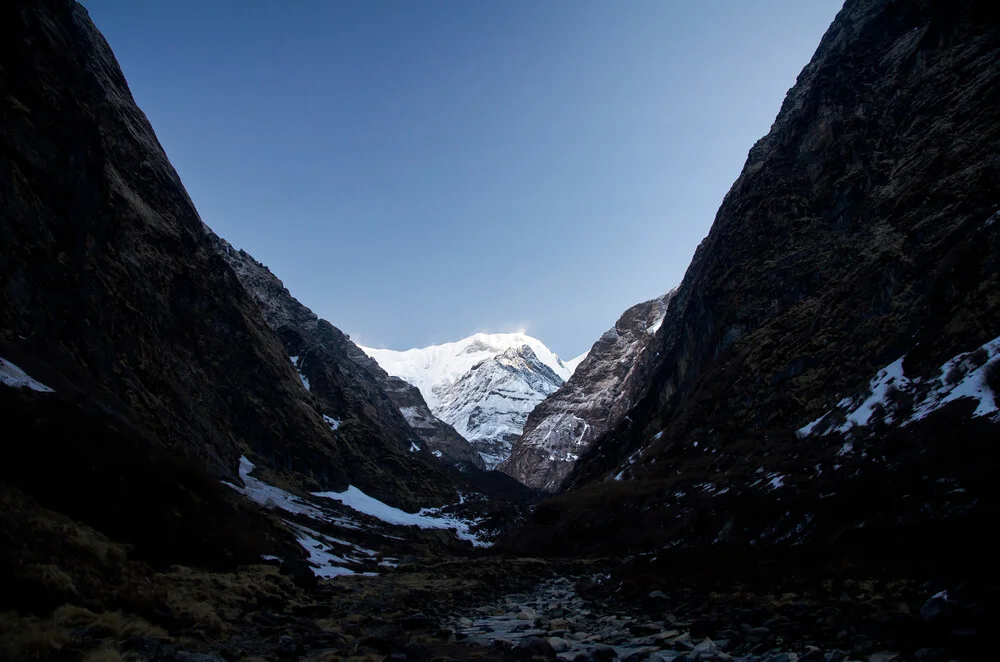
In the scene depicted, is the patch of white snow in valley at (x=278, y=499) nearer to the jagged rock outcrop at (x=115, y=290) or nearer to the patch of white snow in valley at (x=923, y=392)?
the jagged rock outcrop at (x=115, y=290)

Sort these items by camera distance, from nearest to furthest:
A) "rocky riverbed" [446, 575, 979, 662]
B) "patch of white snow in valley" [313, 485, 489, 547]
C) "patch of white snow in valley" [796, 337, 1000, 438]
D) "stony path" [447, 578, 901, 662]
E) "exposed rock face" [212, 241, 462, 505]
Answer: "rocky riverbed" [446, 575, 979, 662], "stony path" [447, 578, 901, 662], "patch of white snow in valley" [796, 337, 1000, 438], "patch of white snow in valley" [313, 485, 489, 547], "exposed rock face" [212, 241, 462, 505]

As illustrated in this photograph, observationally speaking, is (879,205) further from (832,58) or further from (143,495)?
(143,495)

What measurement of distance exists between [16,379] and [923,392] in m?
41.9

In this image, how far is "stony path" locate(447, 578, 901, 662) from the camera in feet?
31.7

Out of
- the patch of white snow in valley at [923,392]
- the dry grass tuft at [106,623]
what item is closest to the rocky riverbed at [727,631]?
the dry grass tuft at [106,623]

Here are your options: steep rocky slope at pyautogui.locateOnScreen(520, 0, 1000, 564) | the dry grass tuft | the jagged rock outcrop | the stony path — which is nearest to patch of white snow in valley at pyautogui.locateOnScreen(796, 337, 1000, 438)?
steep rocky slope at pyautogui.locateOnScreen(520, 0, 1000, 564)

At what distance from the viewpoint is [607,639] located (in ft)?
44.0

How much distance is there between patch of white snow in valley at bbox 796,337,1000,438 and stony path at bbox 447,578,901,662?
14784 millimetres

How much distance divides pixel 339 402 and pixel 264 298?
51.4 meters

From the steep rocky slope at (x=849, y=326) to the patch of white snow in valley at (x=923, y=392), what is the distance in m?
0.21

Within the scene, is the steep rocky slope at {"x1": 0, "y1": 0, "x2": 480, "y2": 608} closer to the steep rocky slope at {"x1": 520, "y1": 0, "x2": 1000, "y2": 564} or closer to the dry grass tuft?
the dry grass tuft

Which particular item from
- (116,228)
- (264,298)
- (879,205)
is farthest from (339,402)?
(879,205)

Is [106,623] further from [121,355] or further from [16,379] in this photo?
Answer: [121,355]

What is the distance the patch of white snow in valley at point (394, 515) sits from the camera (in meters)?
89.9
